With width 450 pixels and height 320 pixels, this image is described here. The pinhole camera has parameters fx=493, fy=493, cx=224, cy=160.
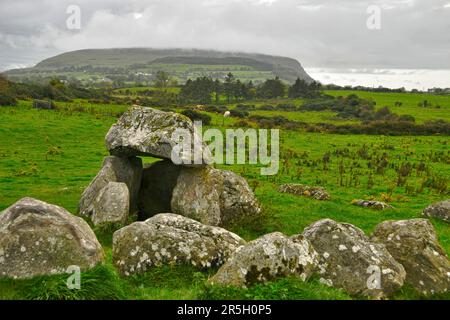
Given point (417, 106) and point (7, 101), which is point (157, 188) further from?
point (417, 106)

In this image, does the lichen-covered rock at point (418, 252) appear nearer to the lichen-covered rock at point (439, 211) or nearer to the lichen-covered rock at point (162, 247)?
the lichen-covered rock at point (162, 247)

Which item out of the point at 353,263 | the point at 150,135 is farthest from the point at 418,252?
the point at 150,135

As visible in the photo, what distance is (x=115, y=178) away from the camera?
1912cm

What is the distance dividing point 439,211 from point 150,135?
12.9 meters

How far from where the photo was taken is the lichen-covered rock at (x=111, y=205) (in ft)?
54.6

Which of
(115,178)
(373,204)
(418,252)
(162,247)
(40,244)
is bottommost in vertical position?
(373,204)

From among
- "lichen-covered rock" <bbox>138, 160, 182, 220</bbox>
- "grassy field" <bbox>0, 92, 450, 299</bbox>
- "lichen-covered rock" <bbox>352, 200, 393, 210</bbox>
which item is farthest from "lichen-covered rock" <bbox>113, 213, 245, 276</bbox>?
"lichen-covered rock" <bbox>352, 200, 393, 210</bbox>

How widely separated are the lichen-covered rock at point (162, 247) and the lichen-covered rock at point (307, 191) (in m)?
12.0

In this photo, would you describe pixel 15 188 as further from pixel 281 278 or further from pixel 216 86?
pixel 216 86

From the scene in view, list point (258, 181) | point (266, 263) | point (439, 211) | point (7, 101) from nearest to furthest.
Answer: point (266, 263) < point (439, 211) < point (258, 181) < point (7, 101)

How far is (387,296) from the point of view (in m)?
11.3

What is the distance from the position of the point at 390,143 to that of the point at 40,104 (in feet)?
121

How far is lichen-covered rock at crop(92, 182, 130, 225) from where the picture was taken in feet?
54.6
